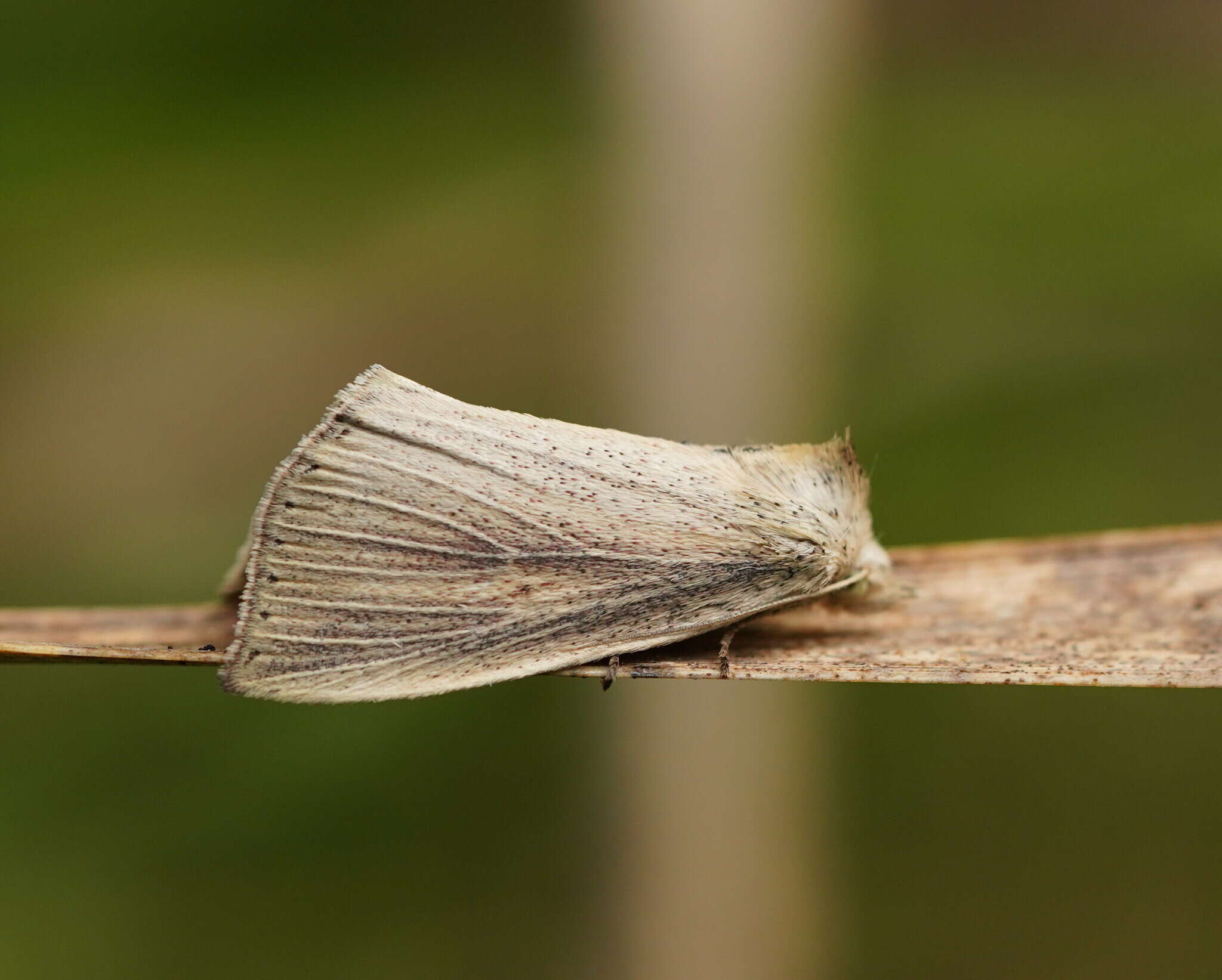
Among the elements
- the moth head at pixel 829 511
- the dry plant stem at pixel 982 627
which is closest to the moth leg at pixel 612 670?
the dry plant stem at pixel 982 627

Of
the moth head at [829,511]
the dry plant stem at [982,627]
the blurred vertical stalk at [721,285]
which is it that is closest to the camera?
the dry plant stem at [982,627]

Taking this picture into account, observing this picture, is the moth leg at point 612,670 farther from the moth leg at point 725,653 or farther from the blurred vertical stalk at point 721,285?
the blurred vertical stalk at point 721,285

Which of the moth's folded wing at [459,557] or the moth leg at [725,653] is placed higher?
the moth's folded wing at [459,557]

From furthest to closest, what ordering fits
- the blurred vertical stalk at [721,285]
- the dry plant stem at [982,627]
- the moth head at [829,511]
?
the blurred vertical stalk at [721,285] → the moth head at [829,511] → the dry plant stem at [982,627]

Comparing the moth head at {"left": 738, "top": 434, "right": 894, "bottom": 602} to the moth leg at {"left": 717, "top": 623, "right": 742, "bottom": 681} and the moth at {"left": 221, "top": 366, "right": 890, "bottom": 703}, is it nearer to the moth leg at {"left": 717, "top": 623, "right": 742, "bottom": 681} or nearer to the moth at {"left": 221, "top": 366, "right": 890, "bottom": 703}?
the moth at {"left": 221, "top": 366, "right": 890, "bottom": 703}

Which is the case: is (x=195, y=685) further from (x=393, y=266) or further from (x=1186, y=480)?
(x=1186, y=480)

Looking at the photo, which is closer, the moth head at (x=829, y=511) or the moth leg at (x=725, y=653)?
the moth leg at (x=725, y=653)

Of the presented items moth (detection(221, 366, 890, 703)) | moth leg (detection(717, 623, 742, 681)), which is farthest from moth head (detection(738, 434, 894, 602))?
moth leg (detection(717, 623, 742, 681))
